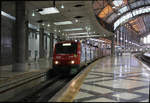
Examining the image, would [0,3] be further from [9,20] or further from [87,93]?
[87,93]

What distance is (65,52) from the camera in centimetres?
1059

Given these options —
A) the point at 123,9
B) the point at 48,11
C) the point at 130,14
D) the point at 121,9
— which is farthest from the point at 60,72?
the point at 130,14

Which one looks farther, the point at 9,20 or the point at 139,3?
the point at 139,3

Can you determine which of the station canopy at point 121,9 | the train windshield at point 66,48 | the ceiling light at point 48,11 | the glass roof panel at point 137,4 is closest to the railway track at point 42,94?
the train windshield at point 66,48

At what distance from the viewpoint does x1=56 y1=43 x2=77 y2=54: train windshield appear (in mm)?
10534

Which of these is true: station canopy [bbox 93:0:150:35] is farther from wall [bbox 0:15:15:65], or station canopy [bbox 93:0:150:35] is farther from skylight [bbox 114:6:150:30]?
wall [bbox 0:15:15:65]

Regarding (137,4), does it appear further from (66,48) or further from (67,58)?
(67,58)

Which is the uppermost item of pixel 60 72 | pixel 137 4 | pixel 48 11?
pixel 137 4

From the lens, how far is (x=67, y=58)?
10.3 meters

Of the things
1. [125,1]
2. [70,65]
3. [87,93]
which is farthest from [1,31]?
[125,1]

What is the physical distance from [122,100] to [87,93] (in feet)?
3.93

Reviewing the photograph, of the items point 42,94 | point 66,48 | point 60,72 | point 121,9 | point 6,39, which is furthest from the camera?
point 121,9

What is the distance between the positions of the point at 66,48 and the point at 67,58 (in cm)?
84

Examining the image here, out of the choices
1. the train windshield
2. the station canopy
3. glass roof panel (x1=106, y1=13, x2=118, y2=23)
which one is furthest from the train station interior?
glass roof panel (x1=106, y1=13, x2=118, y2=23)
